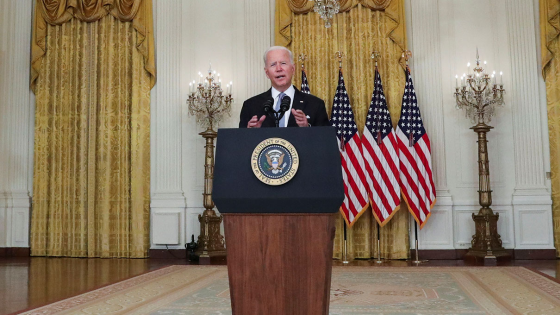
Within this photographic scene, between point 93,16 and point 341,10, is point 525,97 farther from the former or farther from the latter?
point 93,16

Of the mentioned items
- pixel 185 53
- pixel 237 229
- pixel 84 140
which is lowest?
pixel 237 229

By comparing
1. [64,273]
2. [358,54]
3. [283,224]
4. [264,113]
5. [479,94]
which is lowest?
[64,273]

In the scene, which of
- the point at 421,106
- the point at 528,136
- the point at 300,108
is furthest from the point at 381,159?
the point at 300,108

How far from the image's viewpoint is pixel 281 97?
2.96 m

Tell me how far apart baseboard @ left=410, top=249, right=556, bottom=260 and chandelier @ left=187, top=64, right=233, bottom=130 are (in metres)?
3.74

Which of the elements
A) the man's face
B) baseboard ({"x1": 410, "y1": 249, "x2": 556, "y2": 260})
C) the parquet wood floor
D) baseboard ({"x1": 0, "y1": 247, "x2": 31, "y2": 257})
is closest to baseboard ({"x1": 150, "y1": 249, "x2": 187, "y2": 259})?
the parquet wood floor

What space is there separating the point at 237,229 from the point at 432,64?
7055mm

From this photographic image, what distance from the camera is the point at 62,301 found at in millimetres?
4691

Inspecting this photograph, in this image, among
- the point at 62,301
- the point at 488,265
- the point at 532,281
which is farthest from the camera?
the point at 488,265

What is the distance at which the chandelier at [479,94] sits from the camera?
25.6 feet

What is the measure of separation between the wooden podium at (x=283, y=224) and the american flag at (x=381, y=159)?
5918mm

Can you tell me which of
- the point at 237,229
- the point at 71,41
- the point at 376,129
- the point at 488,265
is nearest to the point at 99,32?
the point at 71,41

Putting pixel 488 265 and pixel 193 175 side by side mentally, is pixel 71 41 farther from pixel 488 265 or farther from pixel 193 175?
pixel 488 265

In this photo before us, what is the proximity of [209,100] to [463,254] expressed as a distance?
4588 mm
